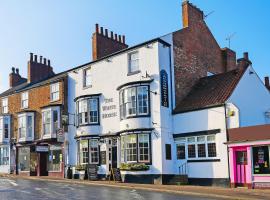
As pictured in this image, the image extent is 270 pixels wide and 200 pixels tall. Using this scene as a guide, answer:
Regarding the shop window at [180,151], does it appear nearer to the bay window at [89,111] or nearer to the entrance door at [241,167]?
the entrance door at [241,167]

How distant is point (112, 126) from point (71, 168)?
588 cm

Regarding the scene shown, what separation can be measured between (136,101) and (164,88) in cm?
224

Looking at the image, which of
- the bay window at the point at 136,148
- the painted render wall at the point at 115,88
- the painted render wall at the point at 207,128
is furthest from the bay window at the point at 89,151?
the painted render wall at the point at 207,128

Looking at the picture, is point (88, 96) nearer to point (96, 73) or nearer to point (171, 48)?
point (96, 73)

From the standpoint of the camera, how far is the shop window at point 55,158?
35156 mm

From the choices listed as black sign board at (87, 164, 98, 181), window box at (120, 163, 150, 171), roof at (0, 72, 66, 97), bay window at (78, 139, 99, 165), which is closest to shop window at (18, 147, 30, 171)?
roof at (0, 72, 66, 97)

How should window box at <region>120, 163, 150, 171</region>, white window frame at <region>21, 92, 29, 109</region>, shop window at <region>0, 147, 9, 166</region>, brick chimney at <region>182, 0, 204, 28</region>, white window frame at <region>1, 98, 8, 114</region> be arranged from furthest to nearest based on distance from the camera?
white window frame at <region>1, 98, 8, 114</region>
shop window at <region>0, 147, 9, 166</region>
white window frame at <region>21, 92, 29, 109</region>
brick chimney at <region>182, 0, 204, 28</region>
window box at <region>120, 163, 150, 171</region>

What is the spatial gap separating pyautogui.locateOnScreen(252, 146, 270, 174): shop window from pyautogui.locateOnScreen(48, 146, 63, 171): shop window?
1813 cm

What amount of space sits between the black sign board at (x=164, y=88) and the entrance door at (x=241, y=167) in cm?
655

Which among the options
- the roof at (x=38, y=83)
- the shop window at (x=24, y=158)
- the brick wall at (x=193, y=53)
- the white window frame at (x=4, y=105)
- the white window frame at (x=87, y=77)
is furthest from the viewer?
the white window frame at (x=4, y=105)

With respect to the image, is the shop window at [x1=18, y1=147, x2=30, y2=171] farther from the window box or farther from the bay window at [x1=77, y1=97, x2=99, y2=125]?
the window box

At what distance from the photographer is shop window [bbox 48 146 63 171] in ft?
115

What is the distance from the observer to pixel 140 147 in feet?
92.0

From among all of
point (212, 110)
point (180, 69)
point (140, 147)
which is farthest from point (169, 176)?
Answer: point (180, 69)
